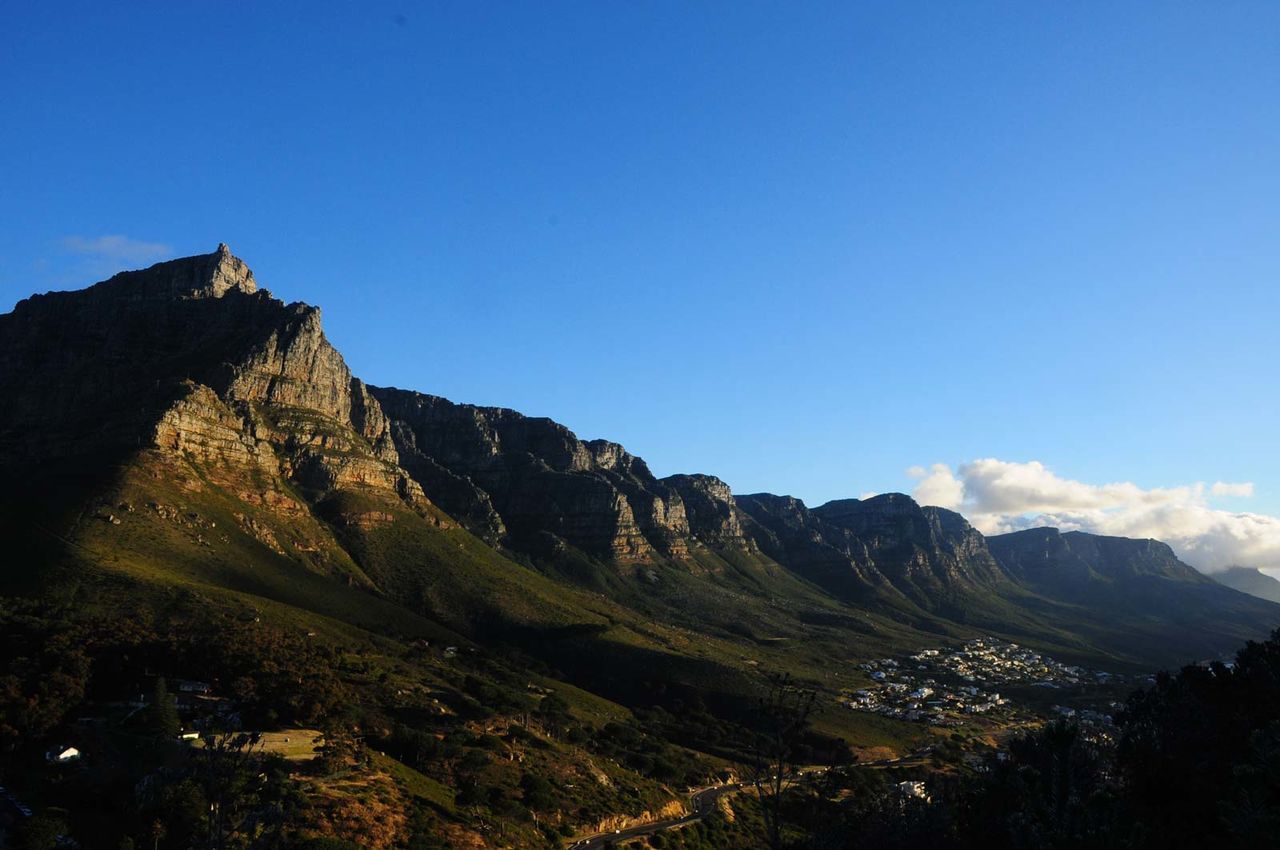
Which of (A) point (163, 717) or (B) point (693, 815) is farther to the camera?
(B) point (693, 815)

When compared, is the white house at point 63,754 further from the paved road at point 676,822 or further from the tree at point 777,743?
the tree at point 777,743

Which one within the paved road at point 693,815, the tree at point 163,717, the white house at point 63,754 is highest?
→ the tree at point 163,717

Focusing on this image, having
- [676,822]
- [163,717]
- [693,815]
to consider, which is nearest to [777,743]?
[676,822]

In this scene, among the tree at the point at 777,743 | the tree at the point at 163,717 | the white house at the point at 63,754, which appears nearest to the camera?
the tree at the point at 777,743

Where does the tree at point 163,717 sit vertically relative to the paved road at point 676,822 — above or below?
above

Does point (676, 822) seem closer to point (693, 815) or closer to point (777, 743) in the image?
point (693, 815)

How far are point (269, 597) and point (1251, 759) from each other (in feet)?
440

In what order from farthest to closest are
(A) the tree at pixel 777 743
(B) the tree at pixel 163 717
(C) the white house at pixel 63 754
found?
(B) the tree at pixel 163 717 < (C) the white house at pixel 63 754 < (A) the tree at pixel 777 743

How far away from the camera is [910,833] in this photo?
4628 cm

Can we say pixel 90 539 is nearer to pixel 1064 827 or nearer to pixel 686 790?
pixel 686 790

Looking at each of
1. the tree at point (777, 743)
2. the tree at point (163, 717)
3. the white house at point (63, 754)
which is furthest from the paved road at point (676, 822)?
the white house at point (63, 754)

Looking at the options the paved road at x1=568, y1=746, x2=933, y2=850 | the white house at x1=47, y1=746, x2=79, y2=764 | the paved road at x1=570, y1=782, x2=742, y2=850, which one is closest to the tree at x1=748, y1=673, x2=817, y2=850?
the paved road at x1=568, y1=746, x2=933, y2=850

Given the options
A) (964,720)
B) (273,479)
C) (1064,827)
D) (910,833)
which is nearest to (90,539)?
(273,479)

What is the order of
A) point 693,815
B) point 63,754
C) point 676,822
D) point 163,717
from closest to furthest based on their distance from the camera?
point 63,754
point 163,717
point 676,822
point 693,815
